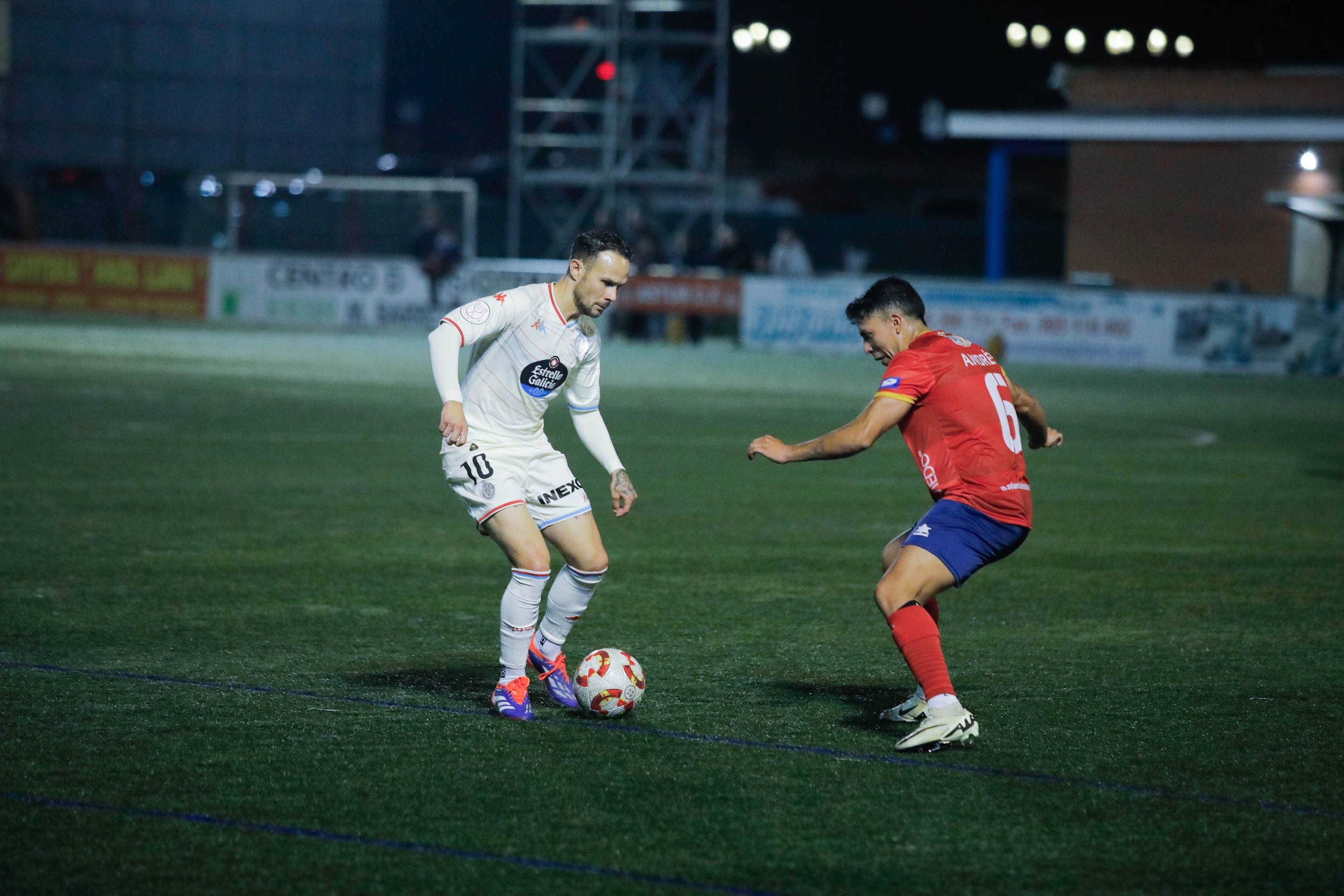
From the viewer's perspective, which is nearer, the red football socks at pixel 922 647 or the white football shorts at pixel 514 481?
the red football socks at pixel 922 647

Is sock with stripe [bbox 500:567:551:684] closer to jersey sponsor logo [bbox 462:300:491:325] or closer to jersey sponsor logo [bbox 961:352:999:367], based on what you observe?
jersey sponsor logo [bbox 462:300:491:325]

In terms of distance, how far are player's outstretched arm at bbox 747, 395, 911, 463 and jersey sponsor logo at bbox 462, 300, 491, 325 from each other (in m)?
1.14

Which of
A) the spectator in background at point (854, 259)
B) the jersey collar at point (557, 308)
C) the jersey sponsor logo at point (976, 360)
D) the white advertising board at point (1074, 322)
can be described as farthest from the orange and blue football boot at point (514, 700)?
the spectator in background at point (854, 259)

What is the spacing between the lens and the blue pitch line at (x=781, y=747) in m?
5.40

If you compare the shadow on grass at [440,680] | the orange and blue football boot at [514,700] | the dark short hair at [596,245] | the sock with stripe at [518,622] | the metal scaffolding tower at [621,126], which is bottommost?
the shadow on grass at [440,680]

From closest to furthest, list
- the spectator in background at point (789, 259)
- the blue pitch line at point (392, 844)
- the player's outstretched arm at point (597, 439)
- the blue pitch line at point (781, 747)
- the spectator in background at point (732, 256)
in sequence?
the blue pitch line at point (392, 844), the blue pitch line at point (781, 747), the player's outstretched arm at point (597, 439), the spectator in background at point (732, 256), the spectator in background at point (789, 259)

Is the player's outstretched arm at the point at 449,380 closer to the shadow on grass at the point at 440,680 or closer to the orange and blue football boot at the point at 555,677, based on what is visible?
the orange and blue football boot at the point at 555,677

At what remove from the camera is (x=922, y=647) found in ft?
19.6

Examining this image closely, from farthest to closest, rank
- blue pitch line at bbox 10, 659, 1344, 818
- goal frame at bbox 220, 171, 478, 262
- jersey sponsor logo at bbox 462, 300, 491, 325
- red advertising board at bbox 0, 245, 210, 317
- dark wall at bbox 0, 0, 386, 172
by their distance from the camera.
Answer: dark wall at bbox 0, 0, 386, 172
goal frame at bbox 220, 171, 478, 262
red advertising board at bbox 0, 245, 210, 317
jersey sponsor logo at bbox 462, 300, 491, 325
blue pitch line at bbox 10, 659, 1344, 818

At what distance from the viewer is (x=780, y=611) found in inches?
339

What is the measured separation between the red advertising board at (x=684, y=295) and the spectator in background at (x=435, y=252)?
10.7 ft

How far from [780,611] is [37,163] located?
38.0 metres

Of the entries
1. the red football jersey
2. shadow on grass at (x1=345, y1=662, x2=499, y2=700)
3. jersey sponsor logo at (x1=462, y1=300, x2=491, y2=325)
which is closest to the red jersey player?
the red football jersey

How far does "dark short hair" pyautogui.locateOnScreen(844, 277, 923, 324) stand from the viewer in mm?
6191
